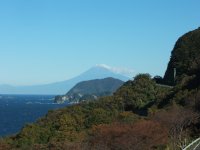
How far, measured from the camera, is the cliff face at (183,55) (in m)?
68.9

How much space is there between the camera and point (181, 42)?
73.0m

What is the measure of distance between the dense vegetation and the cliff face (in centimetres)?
20

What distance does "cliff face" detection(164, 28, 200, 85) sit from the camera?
68938 millimetres

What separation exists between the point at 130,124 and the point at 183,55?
3637 cm

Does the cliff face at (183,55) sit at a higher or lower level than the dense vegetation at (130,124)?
higher

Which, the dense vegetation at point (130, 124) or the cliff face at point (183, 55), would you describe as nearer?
the dense vegetation at point (130, 124)

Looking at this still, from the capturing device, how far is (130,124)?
3656cm

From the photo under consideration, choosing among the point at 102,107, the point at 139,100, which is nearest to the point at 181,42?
the point at 139,100

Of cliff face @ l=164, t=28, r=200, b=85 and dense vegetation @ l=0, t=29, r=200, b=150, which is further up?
cliff face @ l=164, t=28, r=200, b=85

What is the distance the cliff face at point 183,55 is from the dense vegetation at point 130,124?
20 cm

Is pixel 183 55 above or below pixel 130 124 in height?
above

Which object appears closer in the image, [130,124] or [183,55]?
[130,124]

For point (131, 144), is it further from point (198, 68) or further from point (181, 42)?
point (181, 42)

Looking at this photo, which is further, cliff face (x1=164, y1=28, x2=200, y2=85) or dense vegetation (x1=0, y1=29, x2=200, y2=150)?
cliff face (x1=164, y1=28, x2=200, y2=85)
